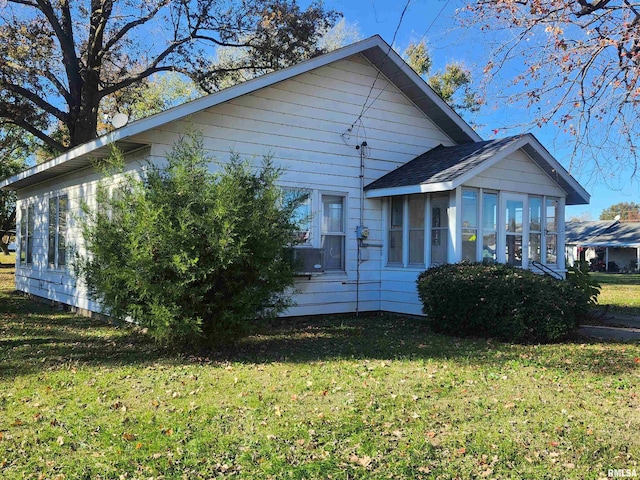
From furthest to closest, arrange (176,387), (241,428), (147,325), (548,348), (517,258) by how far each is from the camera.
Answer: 1. (517,258)
2. (548,348)
3. (147,325)
4. (176,387)
5. (241,428)

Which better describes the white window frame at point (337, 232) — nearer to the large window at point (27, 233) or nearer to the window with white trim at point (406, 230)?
the window with white trim at point (406, 230)

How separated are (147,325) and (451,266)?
5.41 m

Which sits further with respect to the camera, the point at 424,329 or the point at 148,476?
the point at 424,329

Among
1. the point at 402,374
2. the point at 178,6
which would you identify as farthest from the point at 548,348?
the point at 178,6

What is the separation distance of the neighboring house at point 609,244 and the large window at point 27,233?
35017 millimetres

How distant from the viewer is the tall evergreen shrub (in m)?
6.65

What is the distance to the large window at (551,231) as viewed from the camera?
11992mm

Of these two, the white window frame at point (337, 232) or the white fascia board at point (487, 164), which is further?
the white window frame at point (337, 232)

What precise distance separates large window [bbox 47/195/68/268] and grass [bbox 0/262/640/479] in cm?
456

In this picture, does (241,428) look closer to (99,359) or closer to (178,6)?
(99,359)

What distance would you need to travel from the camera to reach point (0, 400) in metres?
5.41

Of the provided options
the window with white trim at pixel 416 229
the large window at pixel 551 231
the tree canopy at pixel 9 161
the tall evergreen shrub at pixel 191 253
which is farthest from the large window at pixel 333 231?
the tree canopy at pixel 9 161

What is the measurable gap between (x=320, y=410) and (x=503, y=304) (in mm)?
4494

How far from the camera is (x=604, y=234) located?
4391 cm
